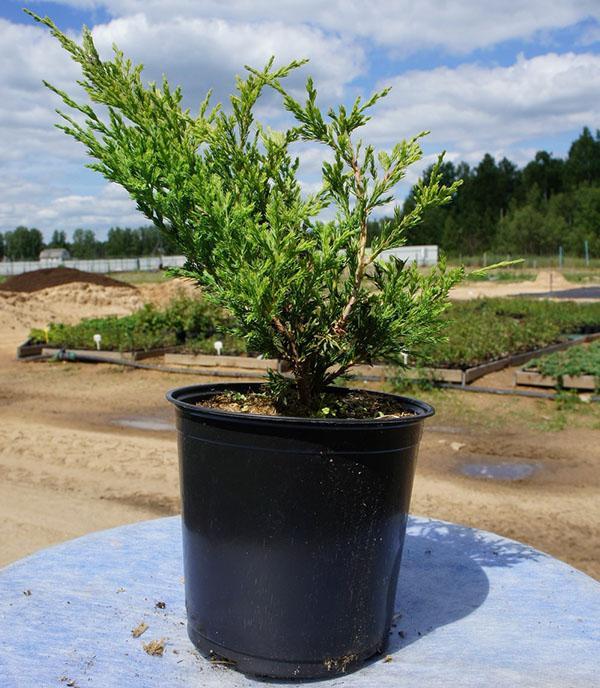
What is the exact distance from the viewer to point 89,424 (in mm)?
8094

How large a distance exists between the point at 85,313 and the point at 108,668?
20494mm

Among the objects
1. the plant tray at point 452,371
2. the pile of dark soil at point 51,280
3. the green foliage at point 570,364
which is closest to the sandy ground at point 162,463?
the plant tray at point 452,371

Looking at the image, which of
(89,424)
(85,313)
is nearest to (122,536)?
(89,424)

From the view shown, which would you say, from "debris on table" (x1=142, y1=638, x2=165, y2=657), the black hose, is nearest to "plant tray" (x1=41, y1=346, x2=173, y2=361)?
the black hose

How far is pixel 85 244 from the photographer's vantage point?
10831cm

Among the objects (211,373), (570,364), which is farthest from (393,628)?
(211,373)

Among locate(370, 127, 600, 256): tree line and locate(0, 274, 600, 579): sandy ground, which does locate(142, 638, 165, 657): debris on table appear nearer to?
locate(0, 274, 600, 579): sandy ground

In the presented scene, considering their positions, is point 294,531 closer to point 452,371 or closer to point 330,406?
point 330,406

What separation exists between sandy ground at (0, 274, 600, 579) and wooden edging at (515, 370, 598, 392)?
1.37 ft

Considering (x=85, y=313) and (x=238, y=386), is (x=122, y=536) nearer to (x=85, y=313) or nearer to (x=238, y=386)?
(x=238, y=386)

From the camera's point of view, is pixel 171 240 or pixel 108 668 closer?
pixel 108 668

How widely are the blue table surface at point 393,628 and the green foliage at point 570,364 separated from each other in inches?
257

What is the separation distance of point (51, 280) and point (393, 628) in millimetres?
25025

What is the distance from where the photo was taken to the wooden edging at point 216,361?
11367 mm
